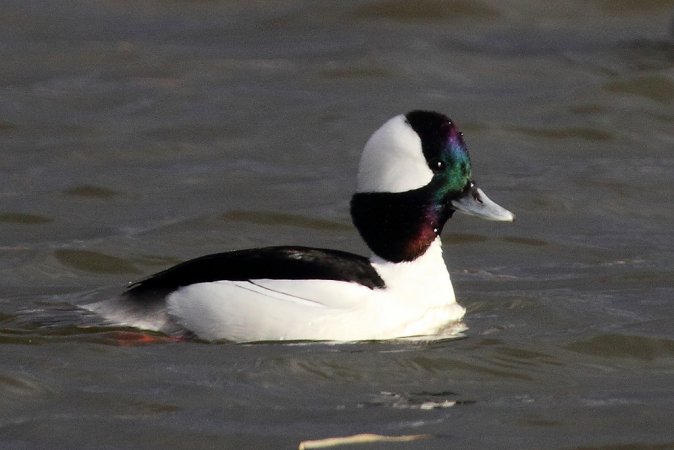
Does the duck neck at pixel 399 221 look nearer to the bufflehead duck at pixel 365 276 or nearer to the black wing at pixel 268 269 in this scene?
the bufflehead duck at pixel 365 276

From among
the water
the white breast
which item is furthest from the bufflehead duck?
the water

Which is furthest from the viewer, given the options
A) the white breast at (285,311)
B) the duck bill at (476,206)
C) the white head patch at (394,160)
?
the duck bill at (476,206)

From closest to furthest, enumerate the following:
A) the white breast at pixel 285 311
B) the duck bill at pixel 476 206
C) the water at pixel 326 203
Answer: the water at pixel 326 203
the white breast at pixel 285 311
the duck bill at pixel 476 206

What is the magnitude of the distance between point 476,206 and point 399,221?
0.41m

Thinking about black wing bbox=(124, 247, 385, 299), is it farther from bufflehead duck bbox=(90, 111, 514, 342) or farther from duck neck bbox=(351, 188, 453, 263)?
duck neck bbox=(351, 188, 453, 263)

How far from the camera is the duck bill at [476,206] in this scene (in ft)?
26.2

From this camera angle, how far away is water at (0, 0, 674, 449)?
6.91 meters

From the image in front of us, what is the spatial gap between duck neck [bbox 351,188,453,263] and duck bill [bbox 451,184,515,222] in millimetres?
69

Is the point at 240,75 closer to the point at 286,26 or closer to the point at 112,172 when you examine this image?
the point at 286,26

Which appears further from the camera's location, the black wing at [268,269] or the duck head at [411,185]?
the duck head at [411,185]

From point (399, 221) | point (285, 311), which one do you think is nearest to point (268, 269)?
point (285, 311)

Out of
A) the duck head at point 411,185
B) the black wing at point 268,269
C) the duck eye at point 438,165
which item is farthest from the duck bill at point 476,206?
the black wing at point 268,269

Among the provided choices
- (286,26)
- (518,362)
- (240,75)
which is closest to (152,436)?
(518,362)

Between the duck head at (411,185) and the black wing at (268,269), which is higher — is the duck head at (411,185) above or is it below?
above
